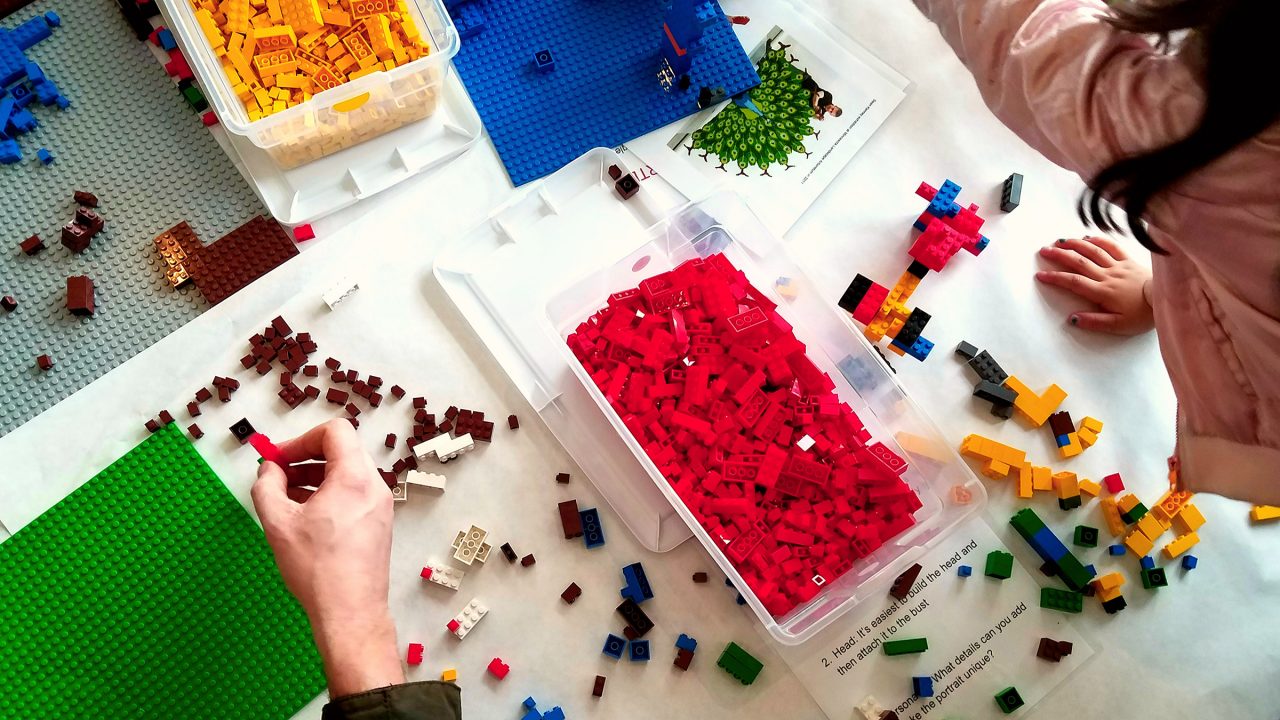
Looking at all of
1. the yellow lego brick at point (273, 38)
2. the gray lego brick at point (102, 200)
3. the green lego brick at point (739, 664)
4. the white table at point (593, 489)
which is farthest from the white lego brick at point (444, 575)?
the yellow lego brick at point (273, 38)

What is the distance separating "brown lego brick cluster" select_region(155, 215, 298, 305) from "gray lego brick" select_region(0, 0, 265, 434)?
0.6 inches

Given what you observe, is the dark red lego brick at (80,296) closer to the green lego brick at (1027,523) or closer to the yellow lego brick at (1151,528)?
the green lego brick at (1027,523)

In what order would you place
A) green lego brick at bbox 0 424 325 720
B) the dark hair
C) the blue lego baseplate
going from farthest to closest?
1. the blue lego baseplate
2. green lego brick at bbox 0 424 325 720
3. the dark hair

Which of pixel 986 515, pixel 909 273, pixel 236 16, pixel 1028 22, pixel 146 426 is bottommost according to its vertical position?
pixel 986 515

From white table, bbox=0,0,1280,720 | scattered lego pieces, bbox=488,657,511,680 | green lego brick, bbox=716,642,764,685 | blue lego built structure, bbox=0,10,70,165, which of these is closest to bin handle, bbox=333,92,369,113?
white table, bbox=0,0,1280,720

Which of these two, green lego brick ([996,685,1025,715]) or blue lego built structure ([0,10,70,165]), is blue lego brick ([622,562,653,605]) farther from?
blue lego built structure ([0,10,70,165])

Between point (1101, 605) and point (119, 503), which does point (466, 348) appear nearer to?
point (119, 503)

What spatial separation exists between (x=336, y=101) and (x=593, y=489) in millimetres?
579

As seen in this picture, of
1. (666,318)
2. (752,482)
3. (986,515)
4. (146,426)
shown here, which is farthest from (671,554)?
(146,426)

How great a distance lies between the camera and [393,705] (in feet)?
2.57

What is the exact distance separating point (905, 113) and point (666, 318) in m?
0.50

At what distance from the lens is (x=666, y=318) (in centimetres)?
114

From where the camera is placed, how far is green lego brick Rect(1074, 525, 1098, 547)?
1174 mm

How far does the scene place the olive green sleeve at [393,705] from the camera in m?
0.77
